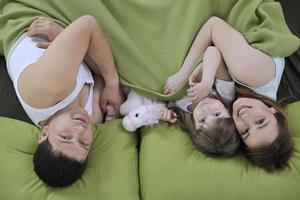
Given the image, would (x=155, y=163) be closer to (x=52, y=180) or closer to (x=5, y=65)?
(x=52, y=180)

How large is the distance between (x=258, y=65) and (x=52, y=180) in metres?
0.76

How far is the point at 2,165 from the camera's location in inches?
50.9

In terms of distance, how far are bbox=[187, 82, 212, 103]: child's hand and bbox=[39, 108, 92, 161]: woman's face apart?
0.36 meters

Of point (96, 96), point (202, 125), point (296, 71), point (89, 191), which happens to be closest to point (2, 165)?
point (89, 191)

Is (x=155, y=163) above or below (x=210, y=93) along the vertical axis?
below

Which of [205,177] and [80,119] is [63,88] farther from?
[205,177]

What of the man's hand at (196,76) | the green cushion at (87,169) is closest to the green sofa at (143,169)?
the green cushion at (87,169)

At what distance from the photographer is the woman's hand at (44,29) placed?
144 cm

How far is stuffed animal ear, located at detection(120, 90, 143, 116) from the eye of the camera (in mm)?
1496

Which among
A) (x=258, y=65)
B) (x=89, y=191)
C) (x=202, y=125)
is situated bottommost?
(x=89, y=191)

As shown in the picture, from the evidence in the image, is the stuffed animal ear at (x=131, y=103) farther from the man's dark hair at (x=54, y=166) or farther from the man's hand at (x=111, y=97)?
the man's dark hair at (x=54, y=166)

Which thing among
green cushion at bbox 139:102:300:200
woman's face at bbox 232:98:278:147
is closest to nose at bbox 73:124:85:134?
green cushion at bbox 139:102:300:200

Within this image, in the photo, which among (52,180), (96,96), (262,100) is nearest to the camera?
(52,180)

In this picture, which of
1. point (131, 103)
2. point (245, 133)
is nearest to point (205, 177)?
point (245, 133)
